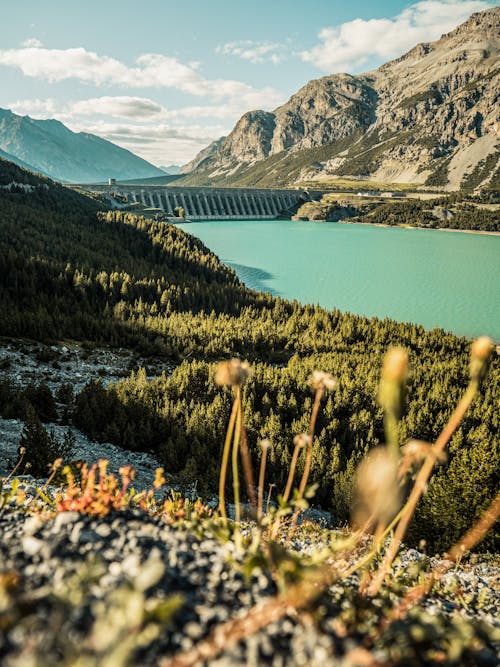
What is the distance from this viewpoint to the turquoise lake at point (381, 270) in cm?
4103

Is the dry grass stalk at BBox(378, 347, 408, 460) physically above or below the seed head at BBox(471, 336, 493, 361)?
below

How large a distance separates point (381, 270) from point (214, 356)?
1715 inches

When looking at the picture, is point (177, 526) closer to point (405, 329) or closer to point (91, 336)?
point (91, 336)

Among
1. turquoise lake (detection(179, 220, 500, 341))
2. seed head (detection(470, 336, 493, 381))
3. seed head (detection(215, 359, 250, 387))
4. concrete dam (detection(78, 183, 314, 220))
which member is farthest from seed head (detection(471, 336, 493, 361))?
concrete dam (detection(78, 183, 314, 220))

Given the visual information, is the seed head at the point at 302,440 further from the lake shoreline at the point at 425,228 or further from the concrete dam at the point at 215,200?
the concrete dam at the point at 215,200

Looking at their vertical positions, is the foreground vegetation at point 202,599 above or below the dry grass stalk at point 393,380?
below

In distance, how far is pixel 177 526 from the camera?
4012 millimetres

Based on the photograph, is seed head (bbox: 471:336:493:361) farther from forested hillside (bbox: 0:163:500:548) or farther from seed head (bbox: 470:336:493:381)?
forested hillside (bbox: 0:163:500:548)

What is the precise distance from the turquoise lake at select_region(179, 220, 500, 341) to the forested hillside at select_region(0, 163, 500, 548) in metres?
10.3

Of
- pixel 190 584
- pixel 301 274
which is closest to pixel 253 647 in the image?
pixel 190 584

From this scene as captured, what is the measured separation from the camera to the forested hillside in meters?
11.3

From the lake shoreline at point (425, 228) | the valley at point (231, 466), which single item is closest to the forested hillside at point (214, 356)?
the valley at point (231, 466)

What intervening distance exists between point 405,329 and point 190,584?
1127 inches

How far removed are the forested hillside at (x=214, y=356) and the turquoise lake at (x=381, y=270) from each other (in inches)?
407
